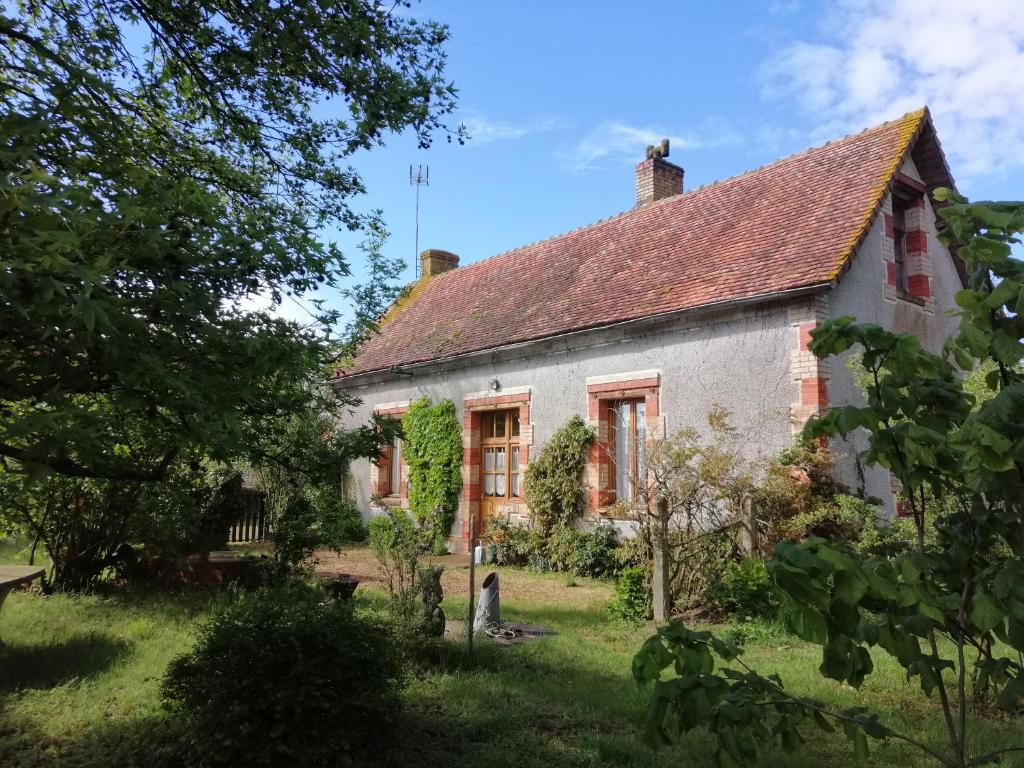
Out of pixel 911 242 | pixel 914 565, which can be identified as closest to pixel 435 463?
pixel 911 242

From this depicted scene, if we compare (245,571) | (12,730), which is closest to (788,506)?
(245,571)

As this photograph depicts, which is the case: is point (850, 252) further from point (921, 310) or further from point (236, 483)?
point (236, 483)

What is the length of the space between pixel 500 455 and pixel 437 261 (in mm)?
9316

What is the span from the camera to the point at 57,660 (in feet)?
18.9

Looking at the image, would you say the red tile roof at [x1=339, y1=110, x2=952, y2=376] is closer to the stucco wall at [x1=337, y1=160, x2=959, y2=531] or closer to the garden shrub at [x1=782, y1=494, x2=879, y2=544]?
the stucco wall at [x1=337, y1=160, x2=959, y2=531]

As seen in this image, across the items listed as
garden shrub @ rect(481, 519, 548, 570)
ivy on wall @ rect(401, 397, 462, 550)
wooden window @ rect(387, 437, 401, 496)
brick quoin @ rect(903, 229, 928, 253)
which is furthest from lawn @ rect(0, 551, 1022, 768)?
wooden window @ rect(387, 437, 401, 496)

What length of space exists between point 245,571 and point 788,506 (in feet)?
21.5

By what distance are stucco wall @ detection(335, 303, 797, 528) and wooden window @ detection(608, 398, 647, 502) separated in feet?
1.70

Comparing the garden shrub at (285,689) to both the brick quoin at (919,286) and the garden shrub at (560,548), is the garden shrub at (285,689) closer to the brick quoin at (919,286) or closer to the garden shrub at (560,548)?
the garden shrub at (560,548)

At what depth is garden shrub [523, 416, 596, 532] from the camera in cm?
1165

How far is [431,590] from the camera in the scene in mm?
6012

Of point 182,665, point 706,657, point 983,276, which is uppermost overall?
point 983,276

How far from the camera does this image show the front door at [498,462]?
44.6 feet

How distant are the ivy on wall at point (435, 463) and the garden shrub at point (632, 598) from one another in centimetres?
650
